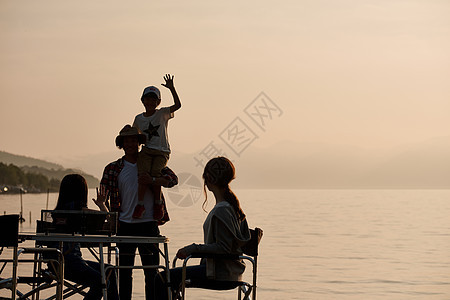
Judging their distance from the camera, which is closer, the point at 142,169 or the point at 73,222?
the point at 73,222

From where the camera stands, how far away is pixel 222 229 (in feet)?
19.0

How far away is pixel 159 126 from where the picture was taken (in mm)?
7109

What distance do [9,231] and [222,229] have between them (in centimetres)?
133

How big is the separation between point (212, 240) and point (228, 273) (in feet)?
0.77

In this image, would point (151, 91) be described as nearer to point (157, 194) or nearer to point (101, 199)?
point (157, 194)

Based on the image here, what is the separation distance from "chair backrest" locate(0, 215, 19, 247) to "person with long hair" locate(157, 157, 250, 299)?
3.47 feet

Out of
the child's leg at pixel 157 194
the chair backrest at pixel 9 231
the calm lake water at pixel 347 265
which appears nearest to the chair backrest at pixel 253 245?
the child's leg at pixel 157 194

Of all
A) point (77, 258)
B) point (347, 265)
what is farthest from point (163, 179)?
point (347, 265)

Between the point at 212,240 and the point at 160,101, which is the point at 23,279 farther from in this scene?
the point at 160,101

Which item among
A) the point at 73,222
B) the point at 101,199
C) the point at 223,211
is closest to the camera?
the point at 223,211

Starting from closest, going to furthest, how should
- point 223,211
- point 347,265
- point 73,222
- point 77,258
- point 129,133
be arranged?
1. point 223,211
2. point 73,222
3. point 77,258
4. point 129,133
5. point 347,265

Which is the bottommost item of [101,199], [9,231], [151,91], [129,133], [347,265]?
[9,231]

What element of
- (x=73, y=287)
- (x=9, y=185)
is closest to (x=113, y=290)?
(x=73, y=287)

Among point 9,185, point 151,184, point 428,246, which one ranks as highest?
point 9,185
